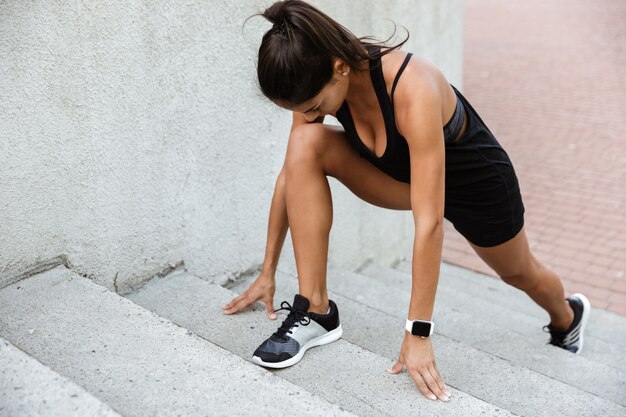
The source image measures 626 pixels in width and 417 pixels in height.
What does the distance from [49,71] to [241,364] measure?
1.13 m

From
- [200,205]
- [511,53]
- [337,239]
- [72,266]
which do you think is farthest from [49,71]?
[511,53]

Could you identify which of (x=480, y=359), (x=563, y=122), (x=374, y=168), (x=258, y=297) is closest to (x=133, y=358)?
(x=258, y=297)

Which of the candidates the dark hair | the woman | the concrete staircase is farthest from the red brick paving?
the dark hair

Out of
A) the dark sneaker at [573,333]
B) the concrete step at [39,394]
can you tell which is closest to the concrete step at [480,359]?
the dark sneaker at [573,333]

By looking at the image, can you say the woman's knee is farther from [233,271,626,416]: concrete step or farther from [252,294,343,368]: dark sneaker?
[252,294,343,368]: dark sneaker

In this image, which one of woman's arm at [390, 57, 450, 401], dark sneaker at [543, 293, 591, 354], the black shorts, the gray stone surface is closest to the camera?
woman's arm at [390, 57, 450, 401]

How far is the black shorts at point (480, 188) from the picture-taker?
7.95ft

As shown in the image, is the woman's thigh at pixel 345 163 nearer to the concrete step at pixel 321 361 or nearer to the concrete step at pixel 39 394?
the concrete step at pixel 321 361

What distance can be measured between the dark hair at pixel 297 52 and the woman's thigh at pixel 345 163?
368 millimetres

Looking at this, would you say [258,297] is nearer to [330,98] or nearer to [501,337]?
[330,98]

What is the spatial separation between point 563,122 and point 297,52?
6321 millimetres

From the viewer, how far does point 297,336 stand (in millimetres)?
2225

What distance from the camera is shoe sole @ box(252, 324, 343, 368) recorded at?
2.15 metres

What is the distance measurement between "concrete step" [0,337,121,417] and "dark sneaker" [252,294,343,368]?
2.01 ft
